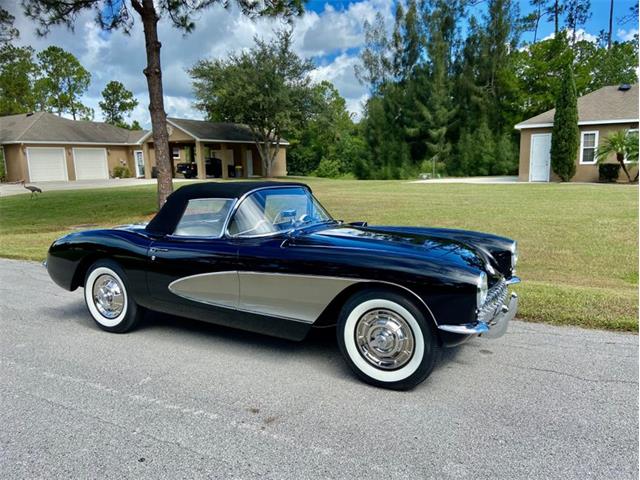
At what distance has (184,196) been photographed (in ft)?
14.3

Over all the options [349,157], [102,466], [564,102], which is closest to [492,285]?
[102,466]

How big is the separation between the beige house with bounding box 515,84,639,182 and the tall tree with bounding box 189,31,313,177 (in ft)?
49.5

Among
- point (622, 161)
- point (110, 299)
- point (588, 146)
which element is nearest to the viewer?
point (110, 299)

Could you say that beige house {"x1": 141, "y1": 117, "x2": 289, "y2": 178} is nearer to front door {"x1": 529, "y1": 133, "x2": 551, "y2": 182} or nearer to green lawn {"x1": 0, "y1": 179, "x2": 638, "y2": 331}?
green lawn {"x1": 0, "y1": 179, "x2": 638, "y2": 331}

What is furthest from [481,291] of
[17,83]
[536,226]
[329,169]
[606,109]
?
[17,83]

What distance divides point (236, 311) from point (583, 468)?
2500mm

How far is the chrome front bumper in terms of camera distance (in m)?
3.02

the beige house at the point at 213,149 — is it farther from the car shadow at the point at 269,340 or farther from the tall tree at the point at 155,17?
the car shadow at the point at 269,340

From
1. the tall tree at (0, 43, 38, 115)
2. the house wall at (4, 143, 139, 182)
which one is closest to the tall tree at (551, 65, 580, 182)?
the house wall at (4, 143, 139, 182)

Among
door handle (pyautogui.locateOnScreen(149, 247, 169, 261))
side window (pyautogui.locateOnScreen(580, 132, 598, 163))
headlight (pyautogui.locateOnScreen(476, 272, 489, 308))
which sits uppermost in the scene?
side window (pyautogui.locateOnScreen(580, 132, 598, 163))

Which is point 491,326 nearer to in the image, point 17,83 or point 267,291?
point 267,291

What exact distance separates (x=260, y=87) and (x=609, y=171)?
71.0ft

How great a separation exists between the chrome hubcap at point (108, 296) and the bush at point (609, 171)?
25128 millimetres

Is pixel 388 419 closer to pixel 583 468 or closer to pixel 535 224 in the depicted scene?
pixel 583 468
